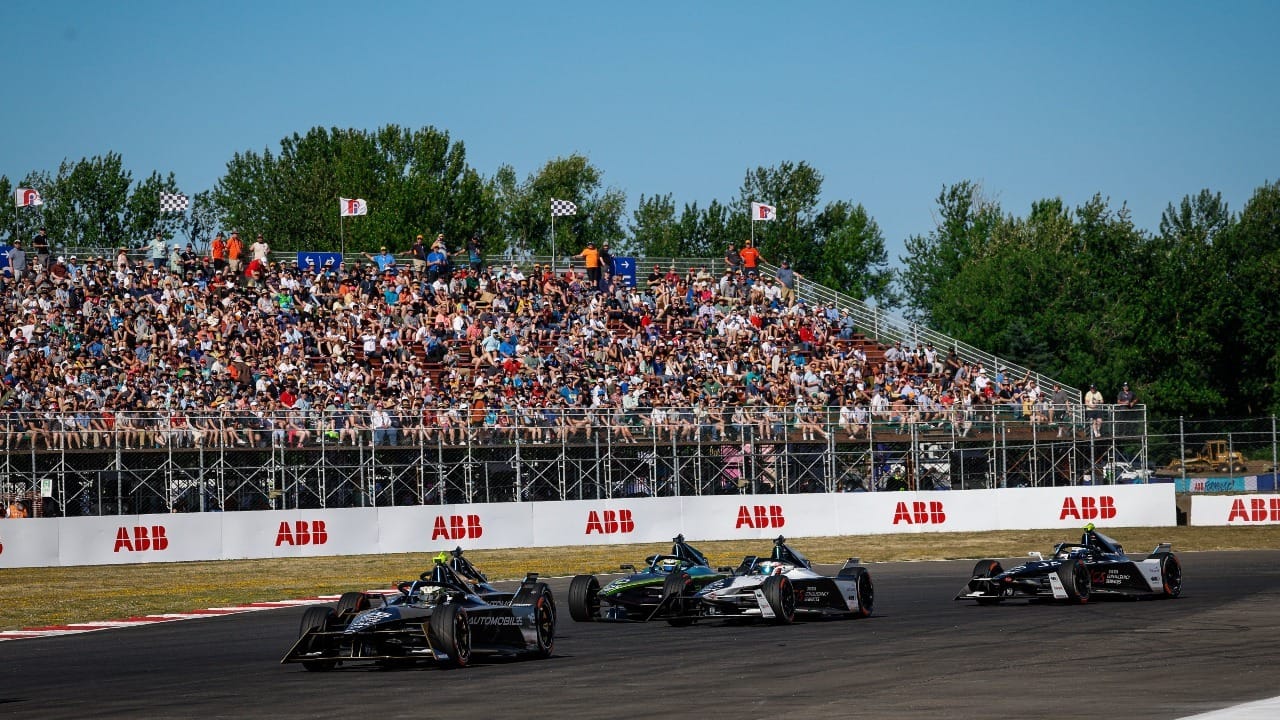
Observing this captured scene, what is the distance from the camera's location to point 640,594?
2320 centimetres

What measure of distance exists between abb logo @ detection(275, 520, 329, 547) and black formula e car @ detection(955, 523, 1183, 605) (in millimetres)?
17096

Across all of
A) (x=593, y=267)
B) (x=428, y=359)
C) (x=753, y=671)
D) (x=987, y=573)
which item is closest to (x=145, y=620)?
(x=987, y=573)

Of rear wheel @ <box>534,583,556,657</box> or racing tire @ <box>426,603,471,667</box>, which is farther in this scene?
rear wheel @ <box>534,583,556,657</box>

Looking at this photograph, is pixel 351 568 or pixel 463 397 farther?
pixel 463 397

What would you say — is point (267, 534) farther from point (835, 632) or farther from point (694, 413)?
point (835, 632)

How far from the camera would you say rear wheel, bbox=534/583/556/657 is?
60.2 feet

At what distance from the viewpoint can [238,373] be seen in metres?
41.8

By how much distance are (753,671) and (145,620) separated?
1298 cm

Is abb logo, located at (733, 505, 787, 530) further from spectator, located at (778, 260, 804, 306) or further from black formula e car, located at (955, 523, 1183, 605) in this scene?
black formula e car, located at (955, 523, 1183, 605)

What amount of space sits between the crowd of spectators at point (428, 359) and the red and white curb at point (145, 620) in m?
11.3

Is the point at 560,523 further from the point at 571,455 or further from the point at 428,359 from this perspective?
the point at 428,359

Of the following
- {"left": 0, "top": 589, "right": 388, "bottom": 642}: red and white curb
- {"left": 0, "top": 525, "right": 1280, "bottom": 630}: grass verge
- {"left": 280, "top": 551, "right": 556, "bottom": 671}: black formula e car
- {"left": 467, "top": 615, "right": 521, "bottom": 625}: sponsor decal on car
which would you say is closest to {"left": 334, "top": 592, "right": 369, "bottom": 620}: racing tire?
{"left": 280, "top": 551, "right": 556, "bottom": 671}: black formula e car

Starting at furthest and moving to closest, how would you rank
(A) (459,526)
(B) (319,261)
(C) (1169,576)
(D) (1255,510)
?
(B) (319,261) < (D) (1255,510) < (A) (459,526) < (C) (1169,576)

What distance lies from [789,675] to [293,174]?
90801 millimetres
